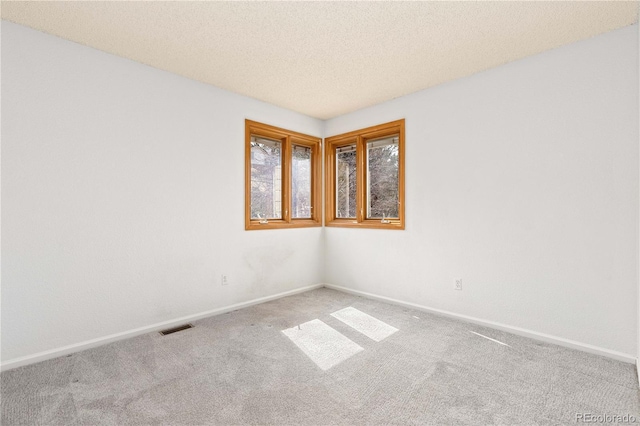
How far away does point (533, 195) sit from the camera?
9.09 ft

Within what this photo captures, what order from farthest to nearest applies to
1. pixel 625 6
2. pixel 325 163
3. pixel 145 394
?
pixel 325 163 → pixel 625 6 → pixel 145 394

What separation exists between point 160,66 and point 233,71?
0.68 meters

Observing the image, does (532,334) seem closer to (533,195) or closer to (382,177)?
(533,195)

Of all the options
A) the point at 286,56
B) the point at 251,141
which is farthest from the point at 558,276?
the point at 251,141

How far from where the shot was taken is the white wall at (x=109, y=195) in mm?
2332

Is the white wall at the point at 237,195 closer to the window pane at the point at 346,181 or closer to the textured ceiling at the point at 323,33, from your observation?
the textured ceiling at the point at 323,33

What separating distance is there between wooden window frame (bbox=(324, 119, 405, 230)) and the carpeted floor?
1506 millimetres

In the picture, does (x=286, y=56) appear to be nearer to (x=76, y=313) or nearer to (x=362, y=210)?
(x=362, y=210)

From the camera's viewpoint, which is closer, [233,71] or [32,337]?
[32,337]

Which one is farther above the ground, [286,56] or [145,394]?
[286,56]

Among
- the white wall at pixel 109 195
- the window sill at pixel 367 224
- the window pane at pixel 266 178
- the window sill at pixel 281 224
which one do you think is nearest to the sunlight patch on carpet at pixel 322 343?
the white wall at pixel 109 195

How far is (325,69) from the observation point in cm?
306

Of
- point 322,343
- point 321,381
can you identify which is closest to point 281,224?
point 322,343

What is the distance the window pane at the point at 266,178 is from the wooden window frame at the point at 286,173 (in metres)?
0.06
